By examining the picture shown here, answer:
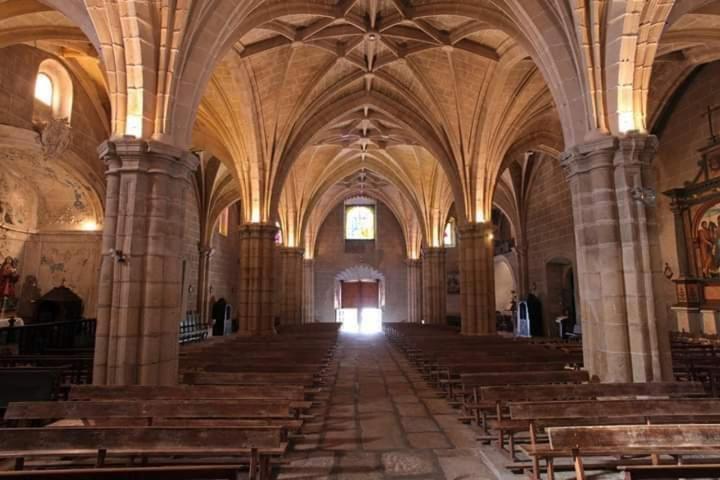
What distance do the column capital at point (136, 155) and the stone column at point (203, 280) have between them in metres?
15.1

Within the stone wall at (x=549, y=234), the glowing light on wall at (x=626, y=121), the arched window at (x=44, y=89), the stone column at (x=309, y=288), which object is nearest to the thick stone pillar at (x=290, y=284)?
the stone column at (x=309, y=288)

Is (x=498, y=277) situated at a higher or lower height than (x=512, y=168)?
lower

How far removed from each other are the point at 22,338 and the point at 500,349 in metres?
12.2

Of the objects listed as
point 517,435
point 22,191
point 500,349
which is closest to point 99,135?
point 22,191

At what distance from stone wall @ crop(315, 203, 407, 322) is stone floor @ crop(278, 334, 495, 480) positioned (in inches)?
845

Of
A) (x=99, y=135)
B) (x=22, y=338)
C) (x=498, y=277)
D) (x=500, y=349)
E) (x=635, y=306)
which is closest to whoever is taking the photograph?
(x=635, y=306)

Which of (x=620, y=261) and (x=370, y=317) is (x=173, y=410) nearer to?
(x=620, y=261)

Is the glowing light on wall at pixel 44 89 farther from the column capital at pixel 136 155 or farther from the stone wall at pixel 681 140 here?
the stone wall at pixel 681 140

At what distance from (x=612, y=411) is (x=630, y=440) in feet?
3.61

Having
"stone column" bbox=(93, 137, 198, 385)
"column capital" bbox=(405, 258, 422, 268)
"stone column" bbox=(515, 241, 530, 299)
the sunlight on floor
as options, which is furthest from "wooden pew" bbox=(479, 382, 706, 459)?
the sunlight on floor

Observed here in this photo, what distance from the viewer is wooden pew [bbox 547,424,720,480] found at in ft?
9.29

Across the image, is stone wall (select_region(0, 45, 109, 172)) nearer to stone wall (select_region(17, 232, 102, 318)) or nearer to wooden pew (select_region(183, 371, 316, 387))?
stone wall (select_region(17, 232, 102, 318))

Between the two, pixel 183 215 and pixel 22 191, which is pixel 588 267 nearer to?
pixel 183 215

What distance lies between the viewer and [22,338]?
36.2ft
